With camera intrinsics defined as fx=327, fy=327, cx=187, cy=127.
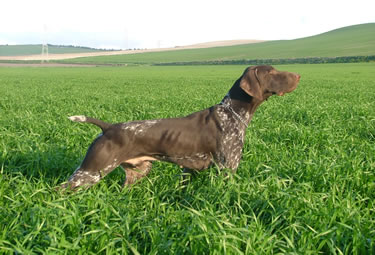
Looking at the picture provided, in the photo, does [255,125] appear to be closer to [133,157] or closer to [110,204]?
[133,157]

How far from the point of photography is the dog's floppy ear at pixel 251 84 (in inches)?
153

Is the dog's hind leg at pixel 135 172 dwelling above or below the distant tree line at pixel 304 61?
below

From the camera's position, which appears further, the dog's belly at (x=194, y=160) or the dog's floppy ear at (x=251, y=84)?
the dog's floppy ear at (x=251, y=84)

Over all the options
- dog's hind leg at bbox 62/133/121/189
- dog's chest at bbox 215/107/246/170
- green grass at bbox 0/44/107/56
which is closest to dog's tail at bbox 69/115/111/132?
dog's hind leg at bbox 62/133/121/189

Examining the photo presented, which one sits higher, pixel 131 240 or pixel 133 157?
pixel 133 157

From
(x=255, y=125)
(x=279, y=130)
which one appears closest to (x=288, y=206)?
(x=279, y=130)

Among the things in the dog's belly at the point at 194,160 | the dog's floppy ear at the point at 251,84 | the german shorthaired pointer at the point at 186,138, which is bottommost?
the dog's belly at the point at 194,160

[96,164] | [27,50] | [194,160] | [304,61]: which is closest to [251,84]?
[194,160]

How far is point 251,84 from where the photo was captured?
390 cm

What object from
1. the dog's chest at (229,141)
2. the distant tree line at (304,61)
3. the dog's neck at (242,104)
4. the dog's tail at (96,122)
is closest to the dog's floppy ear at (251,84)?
the dog's neck at (242,104)

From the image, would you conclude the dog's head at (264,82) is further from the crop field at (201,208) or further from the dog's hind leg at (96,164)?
the dog's hind leg at (96,164)

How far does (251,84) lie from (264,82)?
181 millimetres

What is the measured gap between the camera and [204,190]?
11.6ft

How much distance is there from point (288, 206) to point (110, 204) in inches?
66.6
